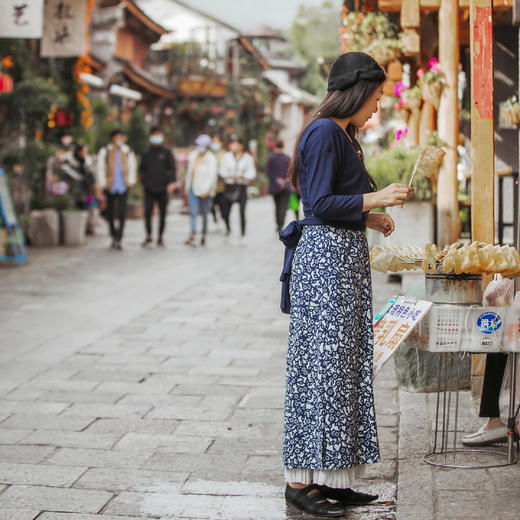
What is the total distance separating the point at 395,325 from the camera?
13.6 ft

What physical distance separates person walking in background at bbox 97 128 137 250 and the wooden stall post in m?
10.6

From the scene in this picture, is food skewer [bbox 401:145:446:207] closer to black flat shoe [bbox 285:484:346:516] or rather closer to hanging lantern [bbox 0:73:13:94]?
black flat shoe [bbox 285:484:346:516]

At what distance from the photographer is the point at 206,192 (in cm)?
1602

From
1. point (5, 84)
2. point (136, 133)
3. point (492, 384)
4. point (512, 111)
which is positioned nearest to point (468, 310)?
point (492, 384)

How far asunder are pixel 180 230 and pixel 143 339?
1178 centimetres

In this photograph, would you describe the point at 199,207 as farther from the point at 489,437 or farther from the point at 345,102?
the point at 345,102

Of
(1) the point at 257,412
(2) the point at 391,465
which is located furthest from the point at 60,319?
(2) the point at 391,465

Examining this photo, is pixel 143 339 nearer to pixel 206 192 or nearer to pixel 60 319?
pixel 60 319

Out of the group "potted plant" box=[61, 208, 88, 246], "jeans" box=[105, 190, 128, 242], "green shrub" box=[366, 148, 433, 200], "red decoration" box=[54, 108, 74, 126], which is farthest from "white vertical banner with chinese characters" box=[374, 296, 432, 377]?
"red decoration" box=[54, 108, 74, 126]

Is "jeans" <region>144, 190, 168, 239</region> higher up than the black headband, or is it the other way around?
the black headband

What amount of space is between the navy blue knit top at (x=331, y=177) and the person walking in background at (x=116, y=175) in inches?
459

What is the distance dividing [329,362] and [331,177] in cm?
75

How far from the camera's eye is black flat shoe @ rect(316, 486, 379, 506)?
4.03m

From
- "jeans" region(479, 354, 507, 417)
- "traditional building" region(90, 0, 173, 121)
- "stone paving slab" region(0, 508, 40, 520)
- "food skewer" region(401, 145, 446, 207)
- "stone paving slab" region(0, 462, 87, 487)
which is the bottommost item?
"stone paving slab" region(0, 508, 40, 520)
